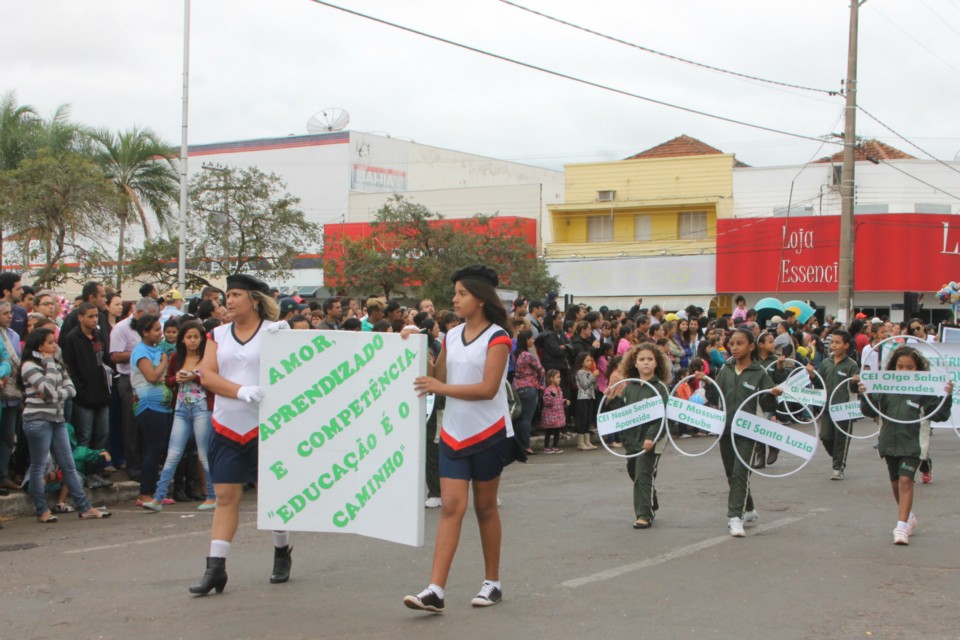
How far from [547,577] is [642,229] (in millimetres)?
41275

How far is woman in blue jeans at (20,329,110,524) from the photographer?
9133 mm

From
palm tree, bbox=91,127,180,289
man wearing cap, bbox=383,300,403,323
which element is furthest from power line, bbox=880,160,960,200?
man wearing cap, bbox=383,300,403,323

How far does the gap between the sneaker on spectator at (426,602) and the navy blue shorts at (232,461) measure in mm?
1305

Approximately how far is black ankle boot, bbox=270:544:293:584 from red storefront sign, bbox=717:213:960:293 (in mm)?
37300

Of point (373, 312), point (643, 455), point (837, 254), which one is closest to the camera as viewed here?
point (643, 455)

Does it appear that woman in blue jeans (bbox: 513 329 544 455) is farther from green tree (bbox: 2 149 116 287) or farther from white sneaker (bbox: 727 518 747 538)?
green tree (bbox: 2 149 116 287)

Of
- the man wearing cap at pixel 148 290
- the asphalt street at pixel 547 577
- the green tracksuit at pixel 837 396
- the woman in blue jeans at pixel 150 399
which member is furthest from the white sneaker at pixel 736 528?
the man wearing cap at pixel 148 290

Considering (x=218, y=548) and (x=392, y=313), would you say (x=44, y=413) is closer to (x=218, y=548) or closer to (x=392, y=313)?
(x=218, y=548)

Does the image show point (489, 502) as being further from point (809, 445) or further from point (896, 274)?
point (896, 274)

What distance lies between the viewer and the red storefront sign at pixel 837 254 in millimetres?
40750

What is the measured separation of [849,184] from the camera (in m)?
25.8

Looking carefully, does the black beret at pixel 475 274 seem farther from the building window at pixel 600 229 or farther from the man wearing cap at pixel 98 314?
the building window at pixel 600 229

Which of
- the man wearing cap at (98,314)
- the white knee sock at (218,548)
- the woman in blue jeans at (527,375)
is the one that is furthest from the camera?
the woman in blue jeans at (527,375)

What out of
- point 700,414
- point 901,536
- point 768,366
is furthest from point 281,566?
point 901,536
